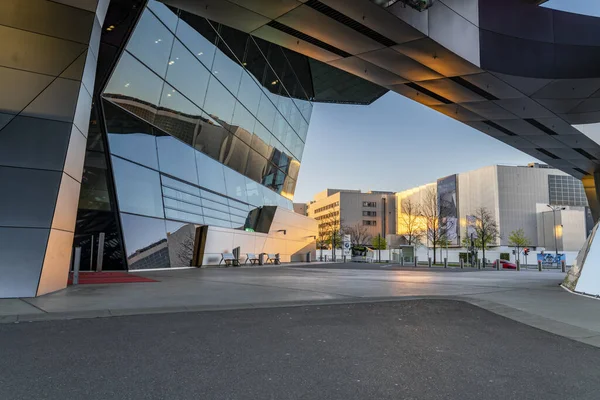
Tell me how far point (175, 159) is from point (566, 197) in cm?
11157

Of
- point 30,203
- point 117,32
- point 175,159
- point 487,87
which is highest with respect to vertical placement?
point 117,32

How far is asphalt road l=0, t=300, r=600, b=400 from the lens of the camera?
3.18 metres

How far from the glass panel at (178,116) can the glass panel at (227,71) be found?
9.62ft

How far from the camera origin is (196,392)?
3.08m

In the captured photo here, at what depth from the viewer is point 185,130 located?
21.4 meters

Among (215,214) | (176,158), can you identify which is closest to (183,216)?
(176,158)

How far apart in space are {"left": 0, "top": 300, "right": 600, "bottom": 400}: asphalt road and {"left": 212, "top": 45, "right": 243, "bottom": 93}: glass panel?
773 inches

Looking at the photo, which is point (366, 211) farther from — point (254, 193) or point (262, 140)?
point (254, 193)

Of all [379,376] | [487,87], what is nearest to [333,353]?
[379,376]

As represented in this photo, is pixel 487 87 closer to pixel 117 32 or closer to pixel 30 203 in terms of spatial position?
pixel 117 32

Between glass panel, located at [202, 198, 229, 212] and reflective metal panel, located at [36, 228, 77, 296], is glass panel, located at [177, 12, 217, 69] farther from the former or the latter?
reflective metal panel, located at [36, 228, 77, 296]

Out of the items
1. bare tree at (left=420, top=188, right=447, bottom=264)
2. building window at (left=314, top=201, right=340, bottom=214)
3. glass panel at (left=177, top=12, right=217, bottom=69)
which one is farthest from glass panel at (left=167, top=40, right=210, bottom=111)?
building window at (left=314, top=201, right=340, bottom=214)

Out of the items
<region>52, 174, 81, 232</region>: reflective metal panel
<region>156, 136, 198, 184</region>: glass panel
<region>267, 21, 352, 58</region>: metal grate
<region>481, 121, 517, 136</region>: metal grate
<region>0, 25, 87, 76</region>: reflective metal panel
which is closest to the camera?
<region>52, 174, 81, 232</region>: reflective metal panel

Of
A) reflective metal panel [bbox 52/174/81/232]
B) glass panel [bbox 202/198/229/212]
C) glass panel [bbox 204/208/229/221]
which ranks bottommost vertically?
reflective metal panel [bbox 52/174/81/232]
